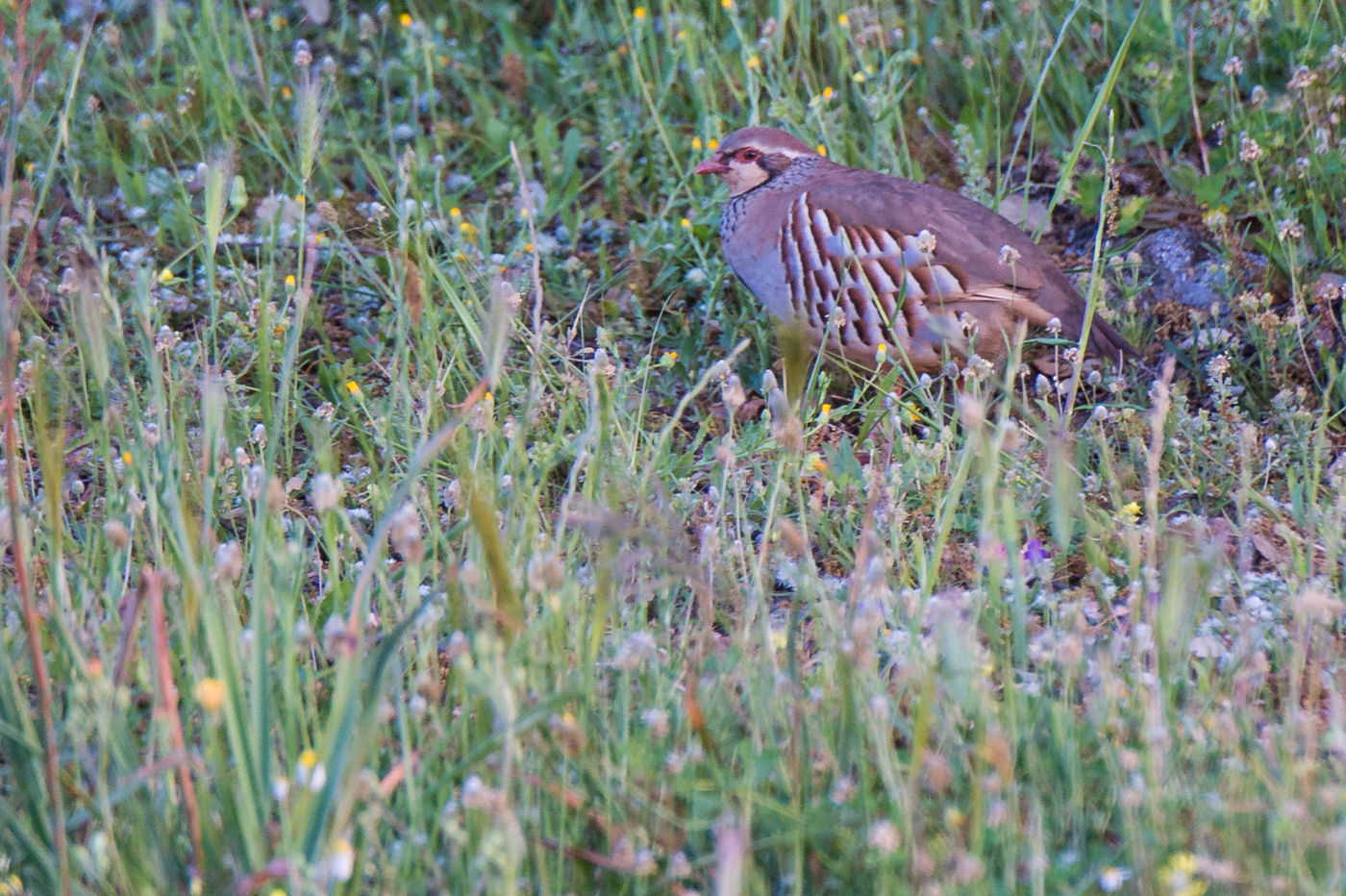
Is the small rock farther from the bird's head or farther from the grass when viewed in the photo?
the bird's head

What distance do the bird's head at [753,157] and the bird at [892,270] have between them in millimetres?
218

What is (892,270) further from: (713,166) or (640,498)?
(640,498)

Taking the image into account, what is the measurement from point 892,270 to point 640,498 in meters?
2.30

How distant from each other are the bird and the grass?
19 centimetres

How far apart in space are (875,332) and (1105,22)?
5.50 ft

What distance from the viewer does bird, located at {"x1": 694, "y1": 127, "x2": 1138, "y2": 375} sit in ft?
14.7

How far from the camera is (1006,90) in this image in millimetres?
5746

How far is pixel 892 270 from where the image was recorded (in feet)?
15.1

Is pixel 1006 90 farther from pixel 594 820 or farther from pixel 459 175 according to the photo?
pixel 594 820

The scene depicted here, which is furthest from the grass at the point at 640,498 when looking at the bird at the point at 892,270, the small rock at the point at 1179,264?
the bird at the point at 892,270

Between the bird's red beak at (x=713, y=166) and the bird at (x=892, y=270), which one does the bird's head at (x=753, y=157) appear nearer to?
the bird's red beak at (x=713, y=166)

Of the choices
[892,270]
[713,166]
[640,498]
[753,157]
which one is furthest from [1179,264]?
[640,498]

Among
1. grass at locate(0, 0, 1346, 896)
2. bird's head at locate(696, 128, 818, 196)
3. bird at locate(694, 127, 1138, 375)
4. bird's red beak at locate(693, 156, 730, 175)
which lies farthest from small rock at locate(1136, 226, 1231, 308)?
bird's red beak at locate(693, 156, 730, 175)

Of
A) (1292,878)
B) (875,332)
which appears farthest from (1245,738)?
(875,332)
